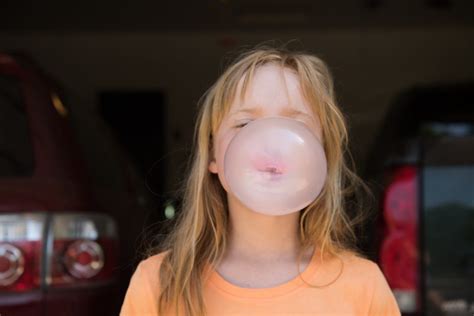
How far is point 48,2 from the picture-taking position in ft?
23.0

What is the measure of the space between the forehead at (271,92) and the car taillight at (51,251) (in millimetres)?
934

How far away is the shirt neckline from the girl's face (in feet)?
0.60

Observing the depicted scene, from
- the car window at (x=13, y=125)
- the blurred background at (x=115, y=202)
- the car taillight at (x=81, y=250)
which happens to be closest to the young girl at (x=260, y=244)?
the blurred background at (x=115, y=202)

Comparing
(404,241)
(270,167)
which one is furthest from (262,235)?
(404,241)

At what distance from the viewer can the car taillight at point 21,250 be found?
2.18 m

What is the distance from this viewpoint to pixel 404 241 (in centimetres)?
256

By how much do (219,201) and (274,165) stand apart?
377mm

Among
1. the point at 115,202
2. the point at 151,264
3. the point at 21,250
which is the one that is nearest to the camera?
the point at 151,264

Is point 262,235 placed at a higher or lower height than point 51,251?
higher

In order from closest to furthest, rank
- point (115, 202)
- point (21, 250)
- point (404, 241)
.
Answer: point (21, 250) → point (404, 241) → point (115, 202)

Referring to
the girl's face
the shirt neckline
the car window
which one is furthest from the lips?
the car window

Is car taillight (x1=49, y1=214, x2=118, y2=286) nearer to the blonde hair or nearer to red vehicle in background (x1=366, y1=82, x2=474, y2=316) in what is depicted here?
the blonde hair

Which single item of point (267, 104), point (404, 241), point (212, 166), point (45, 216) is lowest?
point (404, 241)

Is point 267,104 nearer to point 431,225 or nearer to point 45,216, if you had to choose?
point 45,216
